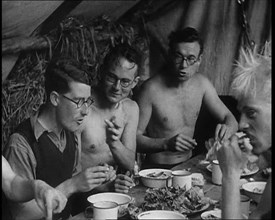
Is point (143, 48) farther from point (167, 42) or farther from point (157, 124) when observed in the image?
point (157, 124)

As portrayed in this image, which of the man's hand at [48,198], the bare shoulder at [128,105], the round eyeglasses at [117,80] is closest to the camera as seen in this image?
the man's hand at [48,198]

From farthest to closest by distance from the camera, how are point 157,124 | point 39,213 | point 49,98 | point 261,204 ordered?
point 157,124, point 49,98, point 39,213, point 261,204

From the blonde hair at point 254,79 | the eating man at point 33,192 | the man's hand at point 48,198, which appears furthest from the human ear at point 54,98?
the blonde hair at point 254,79

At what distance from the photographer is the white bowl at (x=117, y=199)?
2.32 metres

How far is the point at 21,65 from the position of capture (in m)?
2.75

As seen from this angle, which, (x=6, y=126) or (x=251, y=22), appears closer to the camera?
(x=6, y=126)

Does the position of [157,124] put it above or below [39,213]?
above

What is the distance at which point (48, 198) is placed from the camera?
1971 mm

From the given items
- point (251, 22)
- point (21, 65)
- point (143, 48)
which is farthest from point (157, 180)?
point (251, 22)

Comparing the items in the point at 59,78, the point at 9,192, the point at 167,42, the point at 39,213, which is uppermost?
the point at 167,42

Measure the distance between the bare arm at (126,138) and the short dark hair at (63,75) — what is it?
1.22 feet

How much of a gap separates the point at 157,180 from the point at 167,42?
4.97 ft

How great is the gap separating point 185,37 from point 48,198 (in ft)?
6.91

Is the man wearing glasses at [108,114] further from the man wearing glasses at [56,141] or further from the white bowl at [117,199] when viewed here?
the white bowl at [117,199]
